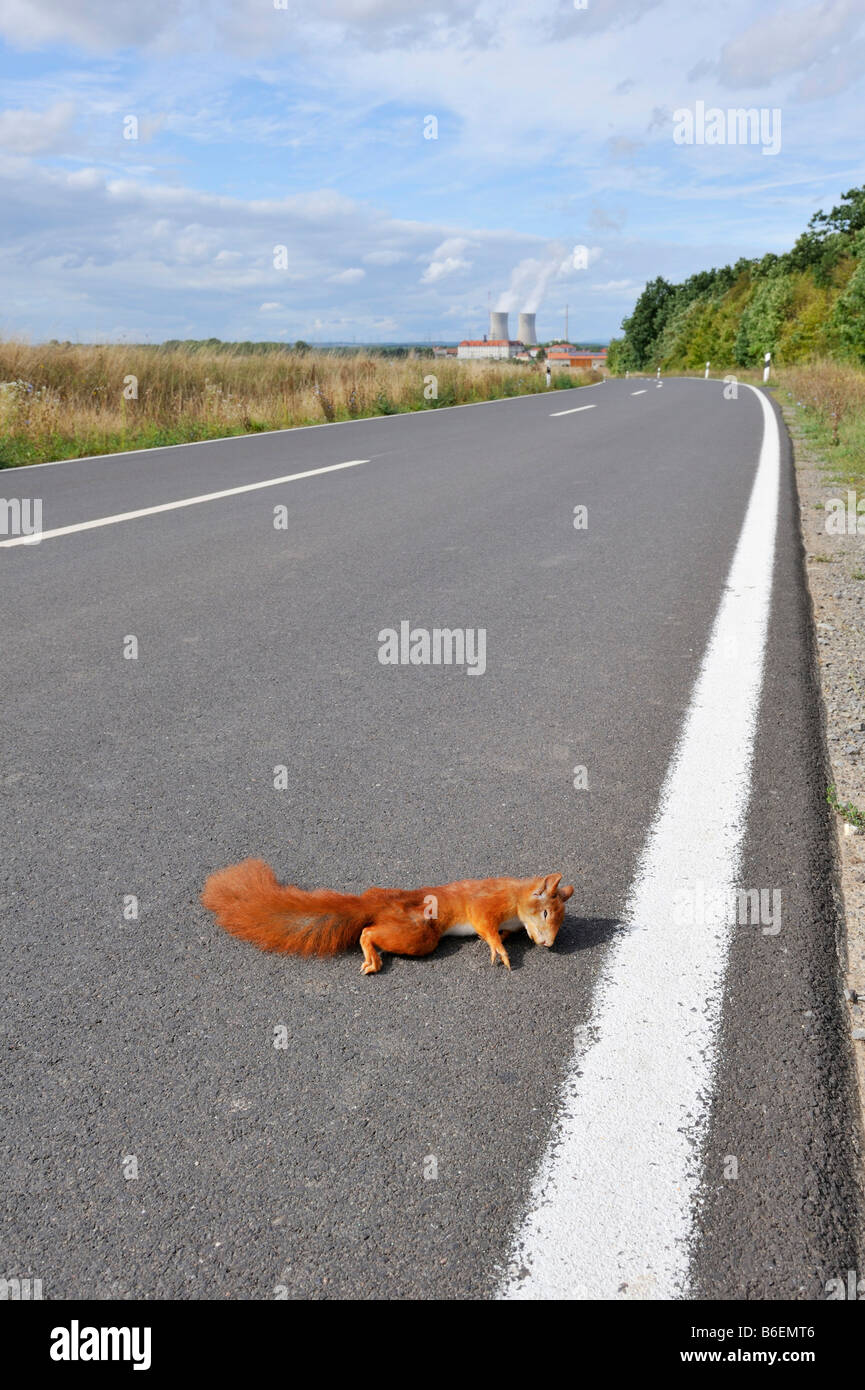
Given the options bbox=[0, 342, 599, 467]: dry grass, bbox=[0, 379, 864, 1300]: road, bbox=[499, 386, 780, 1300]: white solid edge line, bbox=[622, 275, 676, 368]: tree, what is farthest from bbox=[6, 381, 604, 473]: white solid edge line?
bbox=[622, 275, 676, 368]: tree

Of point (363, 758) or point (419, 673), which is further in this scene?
point (419, 673)

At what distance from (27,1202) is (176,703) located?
95.8 inches

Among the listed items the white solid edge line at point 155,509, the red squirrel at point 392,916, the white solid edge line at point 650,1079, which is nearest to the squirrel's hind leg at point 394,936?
the red squirrel at point 392,916

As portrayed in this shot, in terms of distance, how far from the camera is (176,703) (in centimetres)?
395

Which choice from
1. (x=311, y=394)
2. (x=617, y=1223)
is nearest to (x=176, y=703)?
(x=617, y=1223)

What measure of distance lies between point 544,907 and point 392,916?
37cm

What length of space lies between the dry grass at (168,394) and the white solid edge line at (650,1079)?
11377mm

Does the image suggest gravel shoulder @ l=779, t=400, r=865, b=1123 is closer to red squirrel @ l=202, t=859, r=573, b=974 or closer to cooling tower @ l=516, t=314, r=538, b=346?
red squirrel @ l=202, t=859, r=573, b=974

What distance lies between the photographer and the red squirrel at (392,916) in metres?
2.37

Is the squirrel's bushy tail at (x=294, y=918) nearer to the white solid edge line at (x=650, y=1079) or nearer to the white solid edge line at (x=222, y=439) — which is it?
the white solid edge line at (x=650, y=1079)

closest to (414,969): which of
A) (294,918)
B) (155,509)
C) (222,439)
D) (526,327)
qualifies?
(294,918)

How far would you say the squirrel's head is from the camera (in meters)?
2.36

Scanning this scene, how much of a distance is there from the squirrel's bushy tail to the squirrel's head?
40cm
